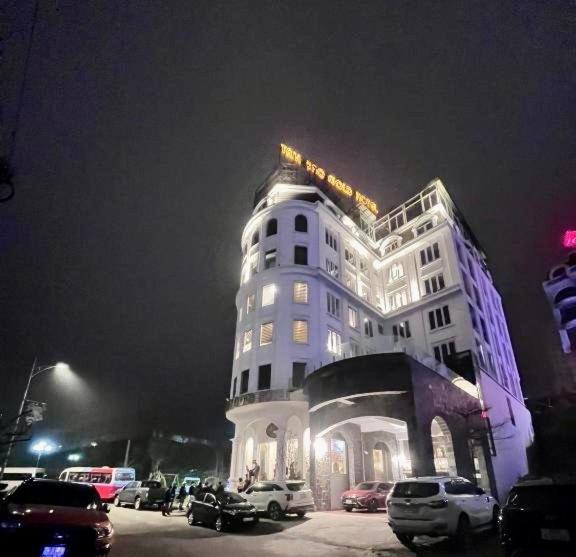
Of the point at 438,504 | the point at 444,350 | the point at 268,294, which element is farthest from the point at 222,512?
the point at 444,350

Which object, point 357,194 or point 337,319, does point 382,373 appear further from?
point 357,194

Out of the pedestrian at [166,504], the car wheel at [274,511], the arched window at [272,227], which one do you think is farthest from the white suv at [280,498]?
the arched window at [272,227]

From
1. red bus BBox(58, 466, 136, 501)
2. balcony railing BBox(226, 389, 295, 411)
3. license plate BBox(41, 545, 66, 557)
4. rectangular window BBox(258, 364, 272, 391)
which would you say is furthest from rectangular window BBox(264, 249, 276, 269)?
license plate BBox(41, 545, 66, 557)

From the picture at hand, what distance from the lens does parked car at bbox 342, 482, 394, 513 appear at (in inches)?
764

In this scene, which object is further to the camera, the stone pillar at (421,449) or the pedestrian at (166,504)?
the pedestrian at (166,504)

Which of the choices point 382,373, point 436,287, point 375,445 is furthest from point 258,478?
point 436,287

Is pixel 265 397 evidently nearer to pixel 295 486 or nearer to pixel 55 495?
pixel 295 486

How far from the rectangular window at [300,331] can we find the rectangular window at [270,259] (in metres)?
6.57

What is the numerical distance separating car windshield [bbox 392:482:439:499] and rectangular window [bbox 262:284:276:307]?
21.5 metres

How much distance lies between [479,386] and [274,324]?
18.9 m

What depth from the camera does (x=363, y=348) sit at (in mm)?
35031

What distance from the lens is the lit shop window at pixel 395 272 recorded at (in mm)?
42656

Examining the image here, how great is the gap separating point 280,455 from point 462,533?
57.9 ft

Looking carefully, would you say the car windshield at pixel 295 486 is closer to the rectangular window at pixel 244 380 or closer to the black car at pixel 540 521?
the rectangular window at pixel 244 380
